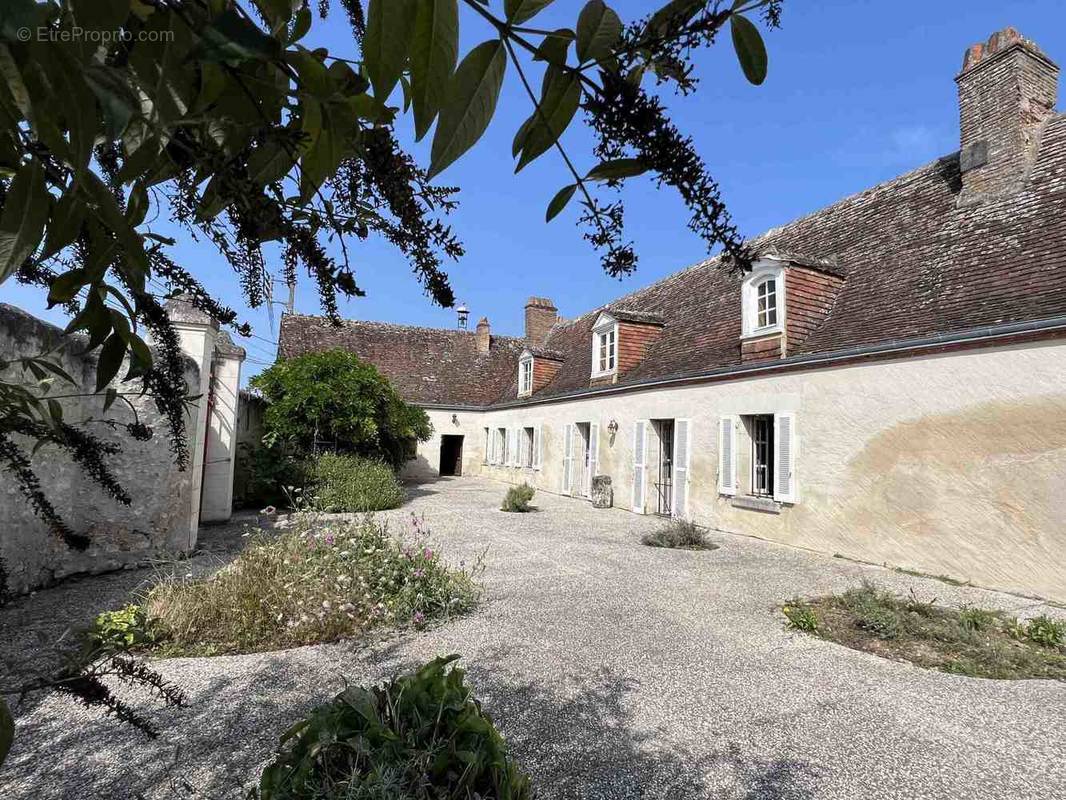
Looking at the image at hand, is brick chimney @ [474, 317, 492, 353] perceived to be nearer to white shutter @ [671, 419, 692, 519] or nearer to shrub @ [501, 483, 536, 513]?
shrub @ [501, 483, 536, 513]

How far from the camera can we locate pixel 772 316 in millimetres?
9688

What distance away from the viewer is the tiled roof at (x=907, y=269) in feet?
22.8

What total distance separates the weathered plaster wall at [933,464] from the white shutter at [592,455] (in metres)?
4.41

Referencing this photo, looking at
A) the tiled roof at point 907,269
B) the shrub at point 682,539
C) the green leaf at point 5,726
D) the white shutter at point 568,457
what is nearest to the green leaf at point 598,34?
the green leaf at point 5,726

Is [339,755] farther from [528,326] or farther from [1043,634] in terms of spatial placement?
[528,326]

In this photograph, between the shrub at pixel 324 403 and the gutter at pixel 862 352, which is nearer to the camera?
the gutter at pixel 862 352

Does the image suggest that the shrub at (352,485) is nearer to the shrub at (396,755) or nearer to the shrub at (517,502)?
the shrub at (517,502)

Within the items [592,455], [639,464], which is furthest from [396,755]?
[592,455]

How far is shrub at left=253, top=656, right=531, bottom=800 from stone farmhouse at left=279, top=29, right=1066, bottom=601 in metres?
7.27

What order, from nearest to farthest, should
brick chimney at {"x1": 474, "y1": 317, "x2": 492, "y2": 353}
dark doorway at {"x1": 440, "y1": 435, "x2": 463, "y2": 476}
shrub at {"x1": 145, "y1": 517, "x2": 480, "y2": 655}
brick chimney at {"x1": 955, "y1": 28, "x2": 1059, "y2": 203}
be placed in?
shrub at {"x1": 145, "y1": 517, "x2": 480, "y2": 655} → brick chimney at {"x1": 955, "y1": 28, "x2": 1059, "y2": 203} → dark doorway at {"x1": 440, "y1": 435, "x2": 463, "y2": 476} → brick chimney at {"x1": 474, "y1": 317, "x2": 492, "y2": 353}

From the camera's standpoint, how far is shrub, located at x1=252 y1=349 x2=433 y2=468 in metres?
12.1

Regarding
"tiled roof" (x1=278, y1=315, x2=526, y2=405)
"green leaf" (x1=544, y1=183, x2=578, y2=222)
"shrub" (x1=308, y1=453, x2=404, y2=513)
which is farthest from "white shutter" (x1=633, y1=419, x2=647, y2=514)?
"green leaf" (x1=544, y1=183, x2=578, y2=222)

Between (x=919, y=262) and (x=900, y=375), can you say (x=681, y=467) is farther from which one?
(x=919, y=262)

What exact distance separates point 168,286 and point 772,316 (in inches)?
393
